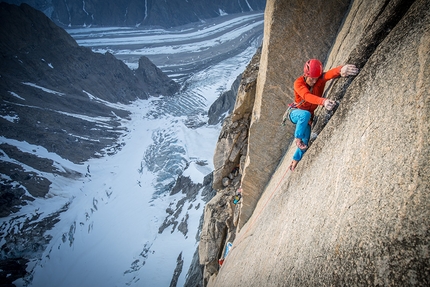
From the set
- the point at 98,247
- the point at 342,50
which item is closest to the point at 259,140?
the point at 342,50

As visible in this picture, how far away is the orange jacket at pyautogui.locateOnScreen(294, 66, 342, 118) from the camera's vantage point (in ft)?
13.5

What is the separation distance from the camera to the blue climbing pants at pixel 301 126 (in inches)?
181

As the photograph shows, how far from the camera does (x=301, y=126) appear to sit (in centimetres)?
466

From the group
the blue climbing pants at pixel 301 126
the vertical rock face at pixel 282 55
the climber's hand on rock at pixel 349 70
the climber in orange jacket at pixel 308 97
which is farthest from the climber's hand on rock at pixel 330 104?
the vertical rock face at pixel 282 55

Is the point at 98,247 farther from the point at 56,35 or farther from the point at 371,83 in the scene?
the point at 56,35

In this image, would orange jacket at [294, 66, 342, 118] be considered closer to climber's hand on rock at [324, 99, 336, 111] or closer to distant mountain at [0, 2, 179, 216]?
climber's hand on rock at [324, 99, 336, 111]

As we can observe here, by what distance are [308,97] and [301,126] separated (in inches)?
25.2

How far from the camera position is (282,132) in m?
7.02

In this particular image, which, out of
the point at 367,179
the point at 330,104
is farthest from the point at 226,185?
the point at 367,179

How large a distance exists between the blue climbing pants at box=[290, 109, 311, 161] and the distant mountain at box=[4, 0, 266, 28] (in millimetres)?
211403

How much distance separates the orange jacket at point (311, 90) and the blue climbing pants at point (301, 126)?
0.20 m

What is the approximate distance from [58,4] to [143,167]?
21563cm

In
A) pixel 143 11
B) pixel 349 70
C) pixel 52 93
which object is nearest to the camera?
pixel 349 70

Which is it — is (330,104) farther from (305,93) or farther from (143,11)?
(143,11)
